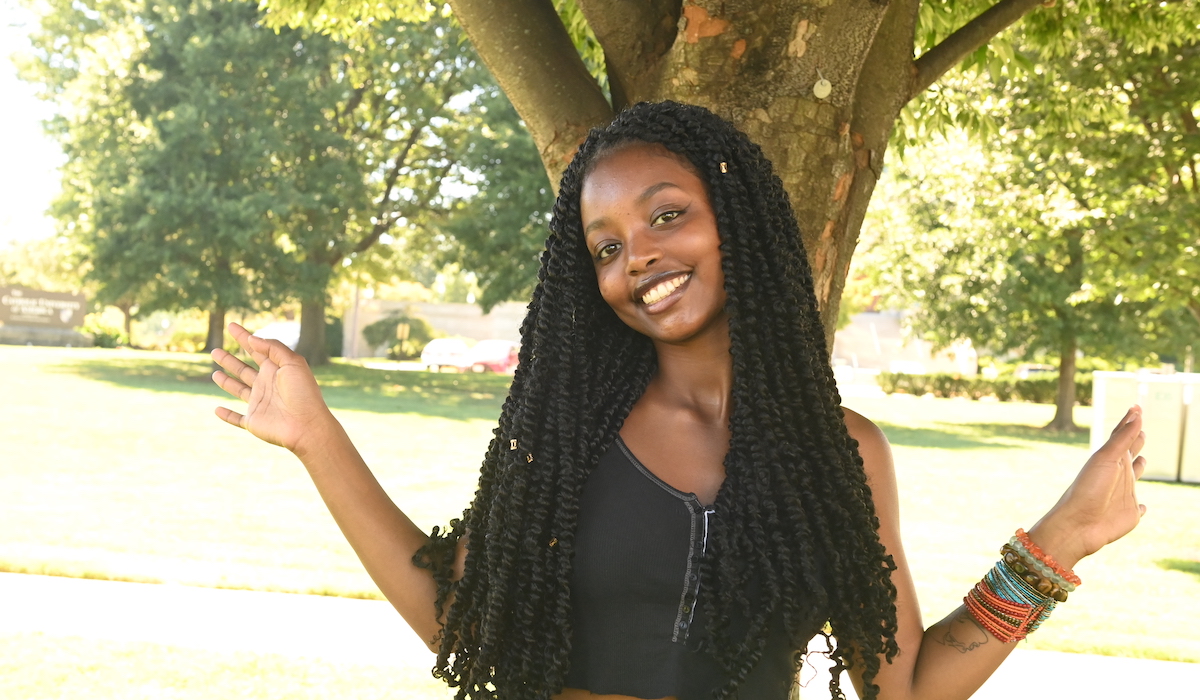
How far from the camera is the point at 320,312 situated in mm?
31594

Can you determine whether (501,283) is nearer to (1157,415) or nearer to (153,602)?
(1157,415)

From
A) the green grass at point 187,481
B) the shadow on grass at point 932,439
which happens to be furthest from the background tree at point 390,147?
the shadow on grass at point 932,439

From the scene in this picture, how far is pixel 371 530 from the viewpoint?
220 cm

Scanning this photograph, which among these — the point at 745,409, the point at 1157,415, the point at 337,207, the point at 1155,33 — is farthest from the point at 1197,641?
the point at 337,207

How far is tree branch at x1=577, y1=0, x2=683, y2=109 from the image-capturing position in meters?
3.34

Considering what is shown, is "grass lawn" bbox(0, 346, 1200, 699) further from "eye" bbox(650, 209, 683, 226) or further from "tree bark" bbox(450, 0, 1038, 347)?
"eye" bbox(650, 209, 683, 226)

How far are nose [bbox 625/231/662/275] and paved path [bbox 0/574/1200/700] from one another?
405 cm

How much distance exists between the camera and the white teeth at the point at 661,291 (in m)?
2.08

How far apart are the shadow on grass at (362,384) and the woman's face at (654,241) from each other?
746 inches

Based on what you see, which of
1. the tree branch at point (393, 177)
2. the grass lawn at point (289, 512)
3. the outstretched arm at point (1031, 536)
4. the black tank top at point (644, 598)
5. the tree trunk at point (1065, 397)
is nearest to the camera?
the black tank top at point (644, 598)

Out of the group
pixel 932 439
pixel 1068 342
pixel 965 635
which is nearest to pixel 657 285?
pixel 965 635

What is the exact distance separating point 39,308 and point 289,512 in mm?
34487

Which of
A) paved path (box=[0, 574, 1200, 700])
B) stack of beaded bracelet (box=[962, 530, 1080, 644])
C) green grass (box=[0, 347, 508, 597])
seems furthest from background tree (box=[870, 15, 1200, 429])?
green grass (box=[0, 347, 508, 597])

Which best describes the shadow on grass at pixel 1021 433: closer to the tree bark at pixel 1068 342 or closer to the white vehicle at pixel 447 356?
the tree bark at pixel 1068 342
